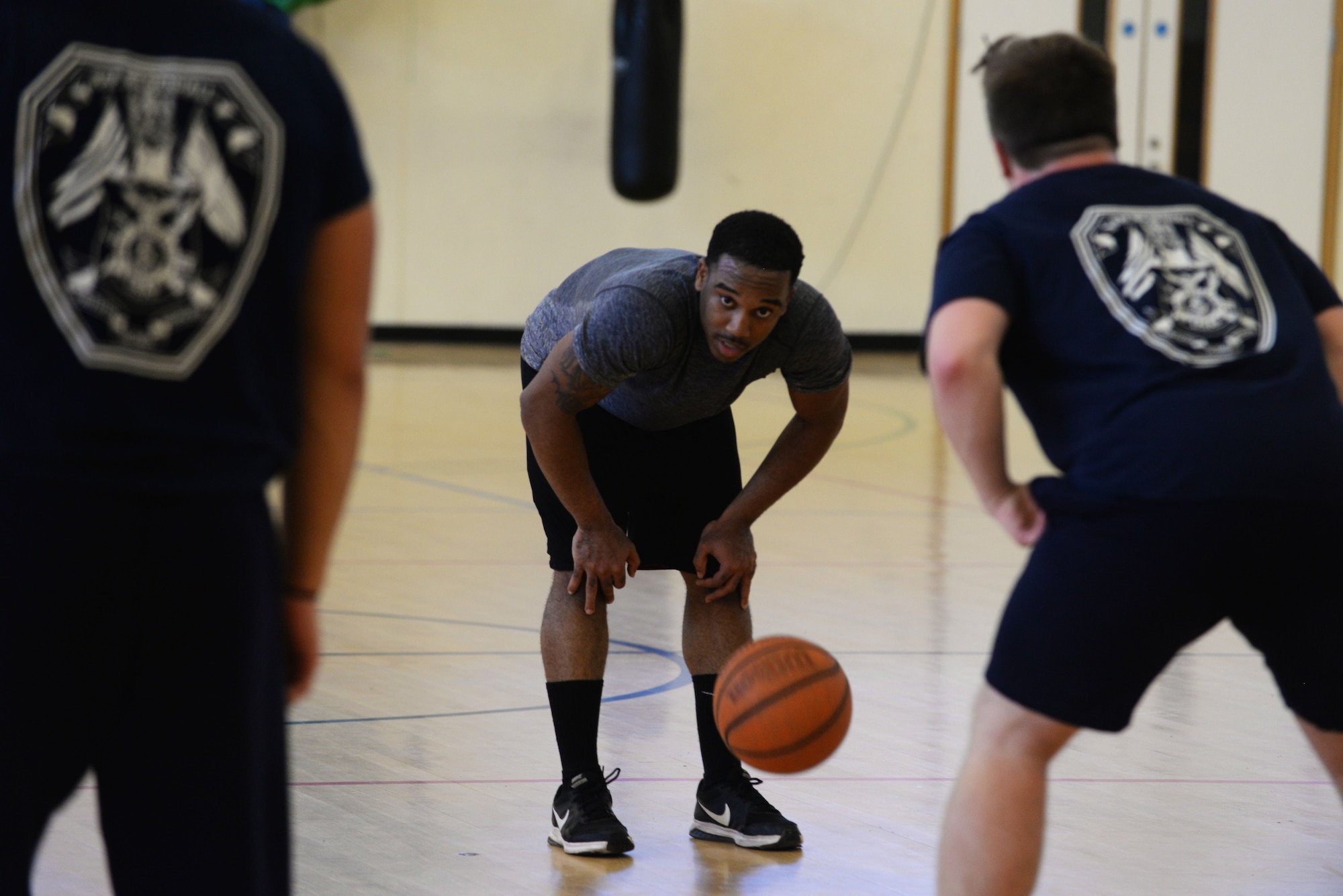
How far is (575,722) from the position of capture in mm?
3242

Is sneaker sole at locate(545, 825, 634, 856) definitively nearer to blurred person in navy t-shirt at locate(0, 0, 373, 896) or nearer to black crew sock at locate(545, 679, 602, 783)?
black crew sock at locate(545, 679, 602, 783)

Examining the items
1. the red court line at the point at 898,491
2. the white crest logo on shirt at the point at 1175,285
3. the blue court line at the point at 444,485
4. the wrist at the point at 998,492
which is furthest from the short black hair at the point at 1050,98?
the red court line at the point at 898,491

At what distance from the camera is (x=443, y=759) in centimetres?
360

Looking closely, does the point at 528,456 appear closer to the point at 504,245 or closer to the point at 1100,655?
the point at 1100,655

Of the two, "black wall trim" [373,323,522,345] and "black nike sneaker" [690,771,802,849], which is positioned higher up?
"black nike sneaker" [690,771,802,849]

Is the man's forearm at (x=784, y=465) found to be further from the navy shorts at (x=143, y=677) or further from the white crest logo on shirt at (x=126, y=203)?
the white crest logo on shirt at (x=126, y=203)

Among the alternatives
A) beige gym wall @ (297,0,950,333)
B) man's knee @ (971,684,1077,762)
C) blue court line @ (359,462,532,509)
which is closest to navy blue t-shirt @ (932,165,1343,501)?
man's knee @ (971,684,1077,762)

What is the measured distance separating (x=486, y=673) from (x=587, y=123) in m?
10.8

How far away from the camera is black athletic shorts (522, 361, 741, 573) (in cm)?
334

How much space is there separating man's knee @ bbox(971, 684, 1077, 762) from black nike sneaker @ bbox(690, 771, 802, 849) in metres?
1.03

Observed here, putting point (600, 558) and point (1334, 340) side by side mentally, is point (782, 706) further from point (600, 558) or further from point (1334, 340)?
point (1334, 340)

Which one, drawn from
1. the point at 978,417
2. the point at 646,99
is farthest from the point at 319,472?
the point at 646,99

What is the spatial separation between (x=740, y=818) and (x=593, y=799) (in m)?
0.28

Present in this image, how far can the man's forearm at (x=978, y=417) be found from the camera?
2.12 metres
